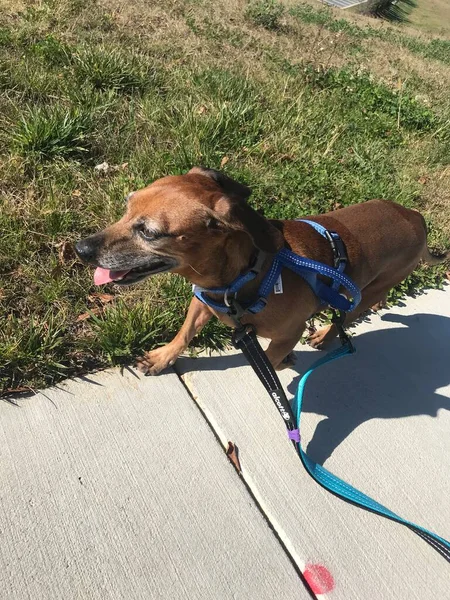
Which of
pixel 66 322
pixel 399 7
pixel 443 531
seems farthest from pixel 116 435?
pixel 399 7

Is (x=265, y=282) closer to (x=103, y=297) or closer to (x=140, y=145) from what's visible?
(x=103, y=297)

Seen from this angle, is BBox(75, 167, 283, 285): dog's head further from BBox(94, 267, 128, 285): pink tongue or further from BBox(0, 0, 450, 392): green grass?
BBox(0, 0, 450, 392): green grass

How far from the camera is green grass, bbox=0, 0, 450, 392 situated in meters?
3.20

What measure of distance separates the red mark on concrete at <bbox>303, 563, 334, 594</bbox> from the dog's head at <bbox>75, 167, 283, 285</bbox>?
1579 mm

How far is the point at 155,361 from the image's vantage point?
120 inches

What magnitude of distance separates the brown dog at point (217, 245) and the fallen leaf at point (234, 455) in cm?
61

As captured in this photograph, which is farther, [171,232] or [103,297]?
[103,297]

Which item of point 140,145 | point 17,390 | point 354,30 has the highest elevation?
point 354,30

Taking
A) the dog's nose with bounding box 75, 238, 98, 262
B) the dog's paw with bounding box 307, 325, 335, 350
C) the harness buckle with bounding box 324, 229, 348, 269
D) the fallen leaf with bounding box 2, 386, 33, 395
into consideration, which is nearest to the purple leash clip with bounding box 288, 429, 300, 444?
the harness buckle with bounding box 324, 229, 348, 269

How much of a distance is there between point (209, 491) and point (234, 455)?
27cm

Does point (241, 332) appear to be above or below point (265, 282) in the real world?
below

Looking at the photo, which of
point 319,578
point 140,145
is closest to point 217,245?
point 319,578

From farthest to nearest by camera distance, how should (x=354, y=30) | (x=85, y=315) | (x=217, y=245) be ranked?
(x=354, y=30) < (x=85, y=315) < (x=217, y=245)

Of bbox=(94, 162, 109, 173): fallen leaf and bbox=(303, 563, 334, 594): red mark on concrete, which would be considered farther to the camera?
bbox=(94, 162, 109, 173): fallen leaf
